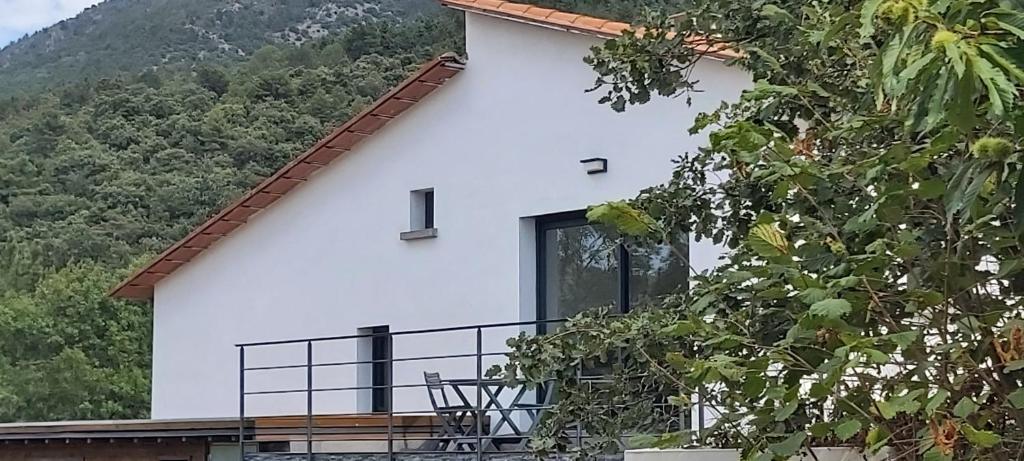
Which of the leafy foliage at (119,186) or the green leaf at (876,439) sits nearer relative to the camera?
the green leaf at (876,439)

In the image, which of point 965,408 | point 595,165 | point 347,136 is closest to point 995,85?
point 965,408

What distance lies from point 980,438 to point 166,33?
55.8 meters

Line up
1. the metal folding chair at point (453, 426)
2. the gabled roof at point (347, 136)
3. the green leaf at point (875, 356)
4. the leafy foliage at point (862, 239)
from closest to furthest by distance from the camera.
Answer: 1. the leafy foliage at point (862, 239)
2. the green leaf at point (875, 356)
3. the metal folding chair at point (453, 426)
4. the gabled roof at point (347, 136)

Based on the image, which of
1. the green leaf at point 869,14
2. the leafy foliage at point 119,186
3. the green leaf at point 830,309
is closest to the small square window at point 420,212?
the green leaf at point 830,309

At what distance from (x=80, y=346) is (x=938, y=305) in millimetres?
33865

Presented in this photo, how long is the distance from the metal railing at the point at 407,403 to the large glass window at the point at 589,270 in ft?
1.18

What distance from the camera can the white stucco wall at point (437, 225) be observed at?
11.1 m

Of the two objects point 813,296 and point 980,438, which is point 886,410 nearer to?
point 980,438

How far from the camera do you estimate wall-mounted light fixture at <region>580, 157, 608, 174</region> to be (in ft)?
35.9

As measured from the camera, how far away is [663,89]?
19.2 feet

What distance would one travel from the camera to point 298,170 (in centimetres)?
1328

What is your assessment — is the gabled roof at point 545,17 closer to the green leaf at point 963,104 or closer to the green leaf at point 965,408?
the green leaf at point 965,408

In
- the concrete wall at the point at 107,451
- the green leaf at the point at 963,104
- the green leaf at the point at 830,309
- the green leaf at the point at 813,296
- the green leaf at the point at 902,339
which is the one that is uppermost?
the green leaf at the point at 963,104

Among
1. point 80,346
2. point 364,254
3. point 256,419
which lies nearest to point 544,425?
point 256,419
